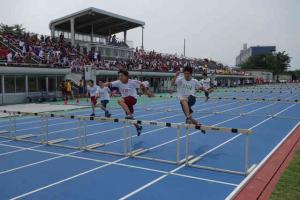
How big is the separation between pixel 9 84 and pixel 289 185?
23073 mm

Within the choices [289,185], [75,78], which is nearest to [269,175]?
[289,185]

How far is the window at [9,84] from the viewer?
82.4 ft

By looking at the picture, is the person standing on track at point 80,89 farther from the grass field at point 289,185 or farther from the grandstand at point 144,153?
the grass field at point 289,185

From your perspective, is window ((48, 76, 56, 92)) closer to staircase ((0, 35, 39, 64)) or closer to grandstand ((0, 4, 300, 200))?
staircase ((0, 35, 39, 64))

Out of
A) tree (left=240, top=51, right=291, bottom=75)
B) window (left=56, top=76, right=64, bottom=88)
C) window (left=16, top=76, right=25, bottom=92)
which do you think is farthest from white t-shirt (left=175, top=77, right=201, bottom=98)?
tree (left=240, top=51, right=291, bottom=75)

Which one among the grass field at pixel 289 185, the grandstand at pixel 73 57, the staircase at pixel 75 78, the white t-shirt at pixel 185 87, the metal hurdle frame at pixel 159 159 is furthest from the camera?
the staircase at pixel 75 78

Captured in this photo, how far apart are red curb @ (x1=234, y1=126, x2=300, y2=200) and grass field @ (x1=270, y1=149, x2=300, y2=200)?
3.7 inches

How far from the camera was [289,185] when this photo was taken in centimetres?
617

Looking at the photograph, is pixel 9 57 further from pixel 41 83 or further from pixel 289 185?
pixel 289 185

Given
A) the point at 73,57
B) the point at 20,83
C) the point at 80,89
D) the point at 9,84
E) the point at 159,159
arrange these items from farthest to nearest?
the point at 73,57, the point at 80,89, the point at 20,83, the point at 9,84, the point at 159,159

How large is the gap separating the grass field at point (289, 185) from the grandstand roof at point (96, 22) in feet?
111

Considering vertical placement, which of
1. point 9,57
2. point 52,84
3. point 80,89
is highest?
point 9,57

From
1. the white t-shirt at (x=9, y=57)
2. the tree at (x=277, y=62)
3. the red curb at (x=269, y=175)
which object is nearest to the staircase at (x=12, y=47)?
the white t-shirt at (x=9, y=57)

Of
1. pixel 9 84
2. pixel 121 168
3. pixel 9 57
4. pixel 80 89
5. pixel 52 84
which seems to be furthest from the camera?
pixel 80 89
